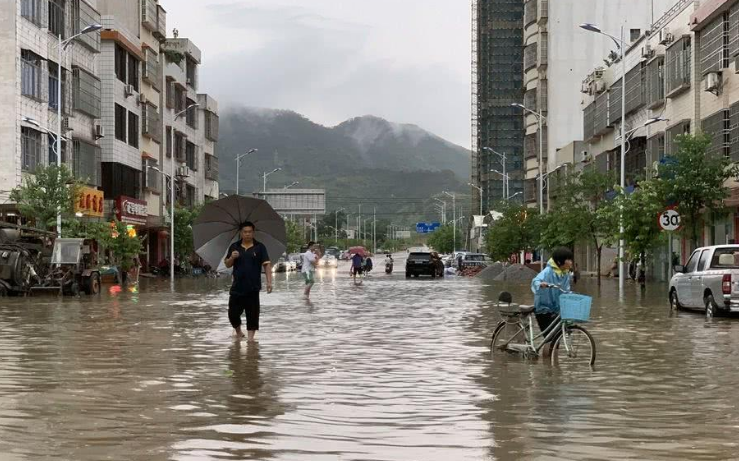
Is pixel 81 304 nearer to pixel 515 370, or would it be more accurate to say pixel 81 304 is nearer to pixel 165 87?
pixel 515 370

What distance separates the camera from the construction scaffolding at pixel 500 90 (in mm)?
165125

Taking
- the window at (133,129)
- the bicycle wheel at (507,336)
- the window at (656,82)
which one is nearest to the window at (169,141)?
the window at (133,129)

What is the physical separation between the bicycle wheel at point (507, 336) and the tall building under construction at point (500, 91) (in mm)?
145329

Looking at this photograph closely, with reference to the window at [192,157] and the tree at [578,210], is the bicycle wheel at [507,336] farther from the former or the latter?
the window at [192,157]

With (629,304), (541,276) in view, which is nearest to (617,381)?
(541,276)

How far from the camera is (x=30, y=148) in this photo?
55.7m

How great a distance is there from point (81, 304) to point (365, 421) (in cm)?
2653

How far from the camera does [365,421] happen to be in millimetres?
11312

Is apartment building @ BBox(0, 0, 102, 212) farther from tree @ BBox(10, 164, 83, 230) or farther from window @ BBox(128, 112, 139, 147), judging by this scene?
window @ BBox(128, 112, 139, 147)

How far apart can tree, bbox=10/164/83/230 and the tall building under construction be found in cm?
11453

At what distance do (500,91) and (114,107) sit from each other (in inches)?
3976

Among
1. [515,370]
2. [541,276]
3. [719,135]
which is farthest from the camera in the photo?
[719,135]

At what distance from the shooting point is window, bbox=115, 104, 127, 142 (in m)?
73.2

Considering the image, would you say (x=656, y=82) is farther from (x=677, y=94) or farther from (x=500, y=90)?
(x=500, y=90)
